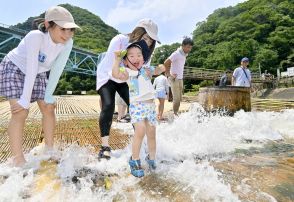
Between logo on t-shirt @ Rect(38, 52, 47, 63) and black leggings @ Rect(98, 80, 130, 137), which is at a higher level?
logo on t-shirt @ Rect(38, 52, 47, 63)

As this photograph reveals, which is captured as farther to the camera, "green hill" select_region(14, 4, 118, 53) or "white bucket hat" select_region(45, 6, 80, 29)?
"green hill" select_region(14, 4, 118, 53)

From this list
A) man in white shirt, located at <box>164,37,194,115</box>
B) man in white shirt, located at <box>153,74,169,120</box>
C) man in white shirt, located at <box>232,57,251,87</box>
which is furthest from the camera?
man in white shirt, located at <box>232,57,251,87</box>

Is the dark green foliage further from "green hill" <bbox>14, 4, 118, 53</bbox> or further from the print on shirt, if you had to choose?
the print on shirt

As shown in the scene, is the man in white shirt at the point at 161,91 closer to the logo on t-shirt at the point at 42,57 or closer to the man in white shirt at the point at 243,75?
the man in white shirt at the point at 243,75

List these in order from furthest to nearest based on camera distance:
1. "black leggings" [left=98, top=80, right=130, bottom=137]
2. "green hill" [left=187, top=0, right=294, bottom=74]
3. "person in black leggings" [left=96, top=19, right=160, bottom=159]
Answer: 1. "green hill" [left=187, top=0, right=294, bottom=74]
2. "black leggings" [left=98, top=80, right=130, bottom=137]
3. "person in black leggings" [left=96, top=19, right=160, bottom=159]

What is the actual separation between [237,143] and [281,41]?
187 ft

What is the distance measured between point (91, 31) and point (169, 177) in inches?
3723

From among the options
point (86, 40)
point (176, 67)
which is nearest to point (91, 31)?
point (86, 40)

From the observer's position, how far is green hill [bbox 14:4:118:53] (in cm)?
8312

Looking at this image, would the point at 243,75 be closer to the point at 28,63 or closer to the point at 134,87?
the point at 134,87

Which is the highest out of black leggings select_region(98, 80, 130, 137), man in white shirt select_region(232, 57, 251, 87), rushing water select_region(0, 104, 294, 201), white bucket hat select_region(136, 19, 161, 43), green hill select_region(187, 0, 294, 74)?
green hill select_region(187, 0, 294, 74)

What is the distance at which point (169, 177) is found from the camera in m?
2.52

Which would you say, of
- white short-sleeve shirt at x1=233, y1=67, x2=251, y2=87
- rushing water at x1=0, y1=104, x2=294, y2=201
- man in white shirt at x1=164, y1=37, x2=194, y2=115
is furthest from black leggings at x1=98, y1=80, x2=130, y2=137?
white short-sleeve shirt at x1=233, y1=67, x2=251, y2=87

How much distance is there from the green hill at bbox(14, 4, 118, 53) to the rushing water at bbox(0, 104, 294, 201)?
77.0m
